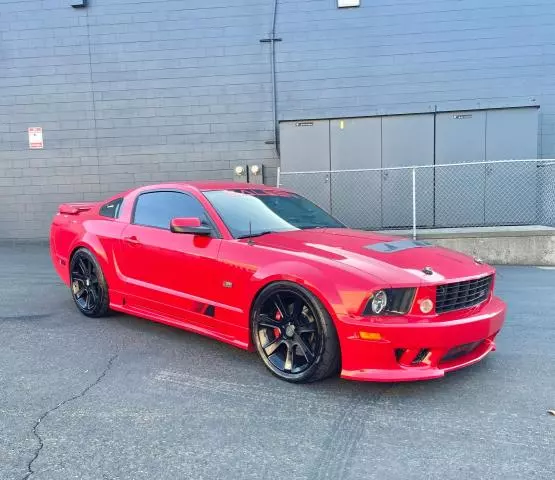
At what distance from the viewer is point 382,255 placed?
3.44m

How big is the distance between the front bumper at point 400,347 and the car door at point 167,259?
125 cm

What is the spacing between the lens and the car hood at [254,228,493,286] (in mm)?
3170

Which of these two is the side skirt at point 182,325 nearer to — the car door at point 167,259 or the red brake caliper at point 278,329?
the car door at point 167,259

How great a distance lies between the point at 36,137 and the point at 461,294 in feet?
34.4

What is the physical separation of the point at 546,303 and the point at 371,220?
4.13 m

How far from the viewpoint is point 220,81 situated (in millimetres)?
10445

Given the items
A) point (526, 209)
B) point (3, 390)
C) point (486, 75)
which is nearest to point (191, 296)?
point (3, 390)

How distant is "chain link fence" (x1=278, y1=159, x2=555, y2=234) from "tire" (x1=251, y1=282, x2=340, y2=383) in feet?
19.0

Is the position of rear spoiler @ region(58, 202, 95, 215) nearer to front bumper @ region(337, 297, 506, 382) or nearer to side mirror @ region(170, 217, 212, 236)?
side mirror @ region(170, 217, 212, 236)

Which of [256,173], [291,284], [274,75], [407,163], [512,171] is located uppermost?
[274,75]

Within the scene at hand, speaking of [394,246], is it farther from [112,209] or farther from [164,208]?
[112,209]

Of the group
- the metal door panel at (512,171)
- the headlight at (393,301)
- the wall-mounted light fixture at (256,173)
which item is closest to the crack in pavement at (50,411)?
the headlight at (393,301)

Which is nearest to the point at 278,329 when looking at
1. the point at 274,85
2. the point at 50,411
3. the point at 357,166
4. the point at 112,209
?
the point at 50,411

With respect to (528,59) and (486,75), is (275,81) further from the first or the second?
(528,59)
